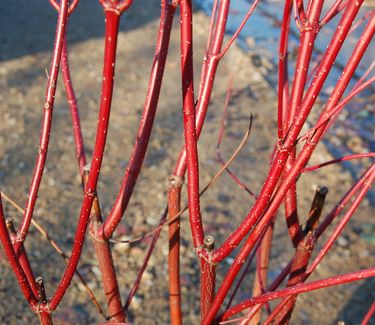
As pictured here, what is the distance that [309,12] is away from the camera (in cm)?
79

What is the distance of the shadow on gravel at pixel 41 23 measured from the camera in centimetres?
425

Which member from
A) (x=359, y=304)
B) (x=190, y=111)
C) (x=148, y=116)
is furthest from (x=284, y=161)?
(x=359, y=304)

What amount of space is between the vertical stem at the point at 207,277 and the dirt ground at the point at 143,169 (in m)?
0.62

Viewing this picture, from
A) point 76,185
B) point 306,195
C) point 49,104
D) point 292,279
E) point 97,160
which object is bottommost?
point 292,279

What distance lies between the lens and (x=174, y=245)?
1.14m

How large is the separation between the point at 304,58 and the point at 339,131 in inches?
111

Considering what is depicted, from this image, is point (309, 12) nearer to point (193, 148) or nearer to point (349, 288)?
point (193, 148)

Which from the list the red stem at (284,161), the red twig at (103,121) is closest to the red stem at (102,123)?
the red twig at (103,121)

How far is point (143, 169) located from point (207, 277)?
208cm

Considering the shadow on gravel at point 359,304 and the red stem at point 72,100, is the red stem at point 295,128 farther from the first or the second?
the shadow on gravel at point 359,304

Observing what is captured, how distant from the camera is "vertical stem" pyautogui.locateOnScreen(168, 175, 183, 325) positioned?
3.50 feet

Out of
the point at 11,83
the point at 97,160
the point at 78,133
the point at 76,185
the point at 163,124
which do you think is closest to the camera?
the point at 97,160

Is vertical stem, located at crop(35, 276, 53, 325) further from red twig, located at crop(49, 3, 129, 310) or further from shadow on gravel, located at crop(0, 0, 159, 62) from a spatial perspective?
shadow on gravel, located at crop(0, 0, 159, 62)

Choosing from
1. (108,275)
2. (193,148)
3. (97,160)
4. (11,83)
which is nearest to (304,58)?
(193,148)
